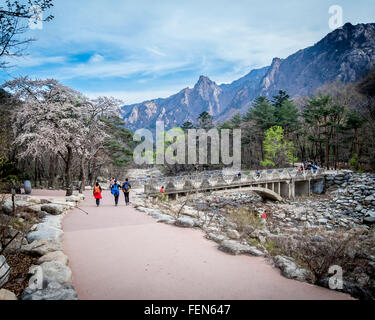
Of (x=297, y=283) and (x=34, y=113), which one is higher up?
(x=34, y=113)

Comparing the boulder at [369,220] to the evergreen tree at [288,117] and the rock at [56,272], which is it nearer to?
the rock at [56,272]

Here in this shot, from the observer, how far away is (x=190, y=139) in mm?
39750

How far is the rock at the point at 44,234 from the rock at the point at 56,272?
173 cm

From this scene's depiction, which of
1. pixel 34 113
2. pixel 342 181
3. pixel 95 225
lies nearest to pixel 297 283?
pixel 95 225

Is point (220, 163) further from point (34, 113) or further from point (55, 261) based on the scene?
point (55, 261)

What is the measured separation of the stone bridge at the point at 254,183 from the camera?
1644 centimetres

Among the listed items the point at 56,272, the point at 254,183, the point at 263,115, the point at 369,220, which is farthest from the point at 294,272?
the point at 263,115

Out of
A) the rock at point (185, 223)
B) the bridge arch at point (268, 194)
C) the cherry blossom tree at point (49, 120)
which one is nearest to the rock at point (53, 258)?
the rock at point (185, 223)

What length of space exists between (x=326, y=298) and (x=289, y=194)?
83.5 feet

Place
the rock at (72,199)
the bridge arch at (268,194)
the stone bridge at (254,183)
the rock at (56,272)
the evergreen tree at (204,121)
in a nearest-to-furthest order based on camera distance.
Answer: the rock at (56,272) < the rock at (72,199) < the stone bridge at (254,183) < the bridge arch at (268,194) < the evergreen tree at (204,121)

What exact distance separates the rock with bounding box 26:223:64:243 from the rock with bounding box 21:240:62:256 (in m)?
0.45

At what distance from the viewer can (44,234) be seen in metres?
5.57

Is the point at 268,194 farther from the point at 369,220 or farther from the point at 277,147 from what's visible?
the point at 277,147

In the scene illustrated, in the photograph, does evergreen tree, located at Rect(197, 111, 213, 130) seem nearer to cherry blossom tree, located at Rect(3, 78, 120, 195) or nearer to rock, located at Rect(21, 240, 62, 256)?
cherry blossom tree, located at Rect(3, 78, 120, 195)
